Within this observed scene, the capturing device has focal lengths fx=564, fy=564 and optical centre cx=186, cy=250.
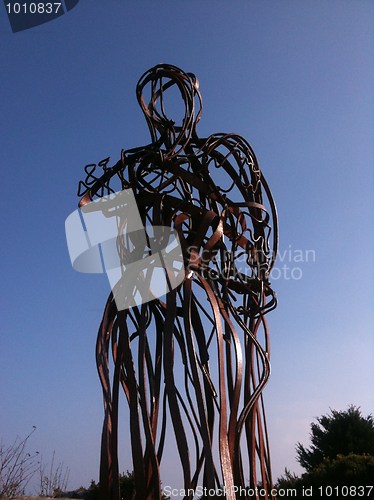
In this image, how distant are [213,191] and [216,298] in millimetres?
560

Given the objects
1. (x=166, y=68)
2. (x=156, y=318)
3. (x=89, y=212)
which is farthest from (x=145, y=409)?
(x=166, y=68)

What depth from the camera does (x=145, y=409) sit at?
235 centimetres

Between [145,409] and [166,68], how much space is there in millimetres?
1786

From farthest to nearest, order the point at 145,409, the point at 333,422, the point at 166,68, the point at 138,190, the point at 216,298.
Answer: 1. the point at 333,422
2. the point at 166,68
3. the point at 138,190
4. the point at 216,298
5. the point at 145,409

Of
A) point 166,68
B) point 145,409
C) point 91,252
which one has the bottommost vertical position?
point 145,409

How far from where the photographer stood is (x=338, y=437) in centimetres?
648

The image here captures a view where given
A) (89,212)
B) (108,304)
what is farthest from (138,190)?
(108,304)

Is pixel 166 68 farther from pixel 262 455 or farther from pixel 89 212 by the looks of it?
pixel 262 455

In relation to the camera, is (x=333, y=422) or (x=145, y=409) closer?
(x=145, y=409)

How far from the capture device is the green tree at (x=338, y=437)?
6266 mm

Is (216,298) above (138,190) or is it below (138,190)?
below

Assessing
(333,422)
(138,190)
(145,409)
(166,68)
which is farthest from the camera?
(333,422)

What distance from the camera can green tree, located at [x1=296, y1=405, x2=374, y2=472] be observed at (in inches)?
247

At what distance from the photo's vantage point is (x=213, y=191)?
2822 mm
